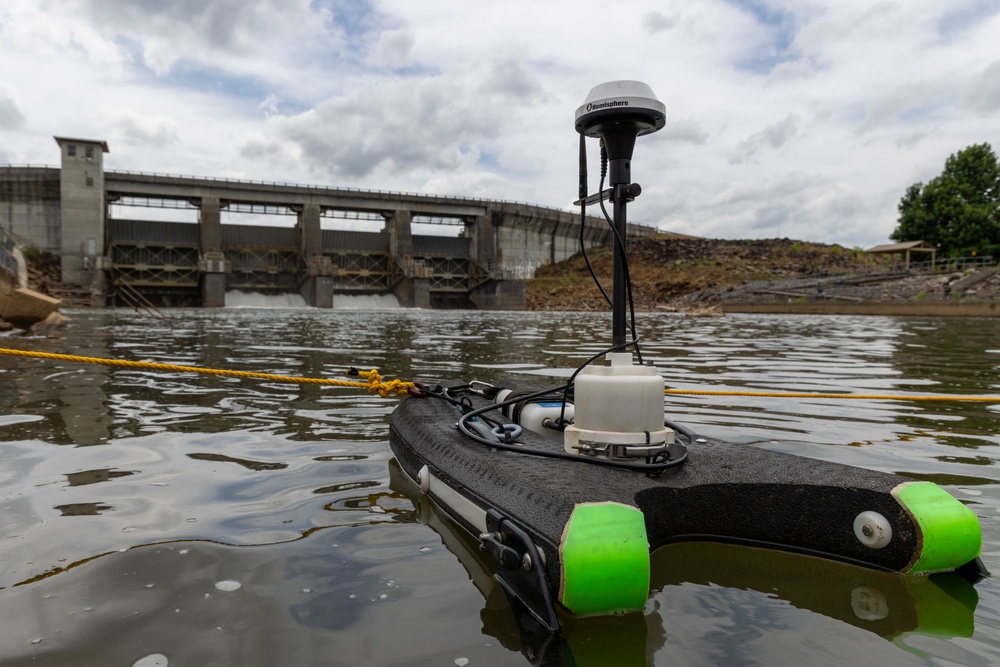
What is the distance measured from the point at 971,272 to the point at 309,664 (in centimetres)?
3681

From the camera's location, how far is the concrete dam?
3275cm

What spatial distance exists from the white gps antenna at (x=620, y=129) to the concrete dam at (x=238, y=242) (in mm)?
31928

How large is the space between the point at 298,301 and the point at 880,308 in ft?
89.7

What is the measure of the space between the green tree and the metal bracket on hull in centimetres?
4729

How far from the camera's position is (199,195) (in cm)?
3488

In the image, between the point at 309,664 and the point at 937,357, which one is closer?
the point at 309,664

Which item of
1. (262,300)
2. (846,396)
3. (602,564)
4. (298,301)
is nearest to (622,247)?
(602,564)

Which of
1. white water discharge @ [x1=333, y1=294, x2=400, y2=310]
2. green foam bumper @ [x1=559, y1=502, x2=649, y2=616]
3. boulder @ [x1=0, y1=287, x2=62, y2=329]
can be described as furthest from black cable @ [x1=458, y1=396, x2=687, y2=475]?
white water discharge @ [x1=333, y1=294, x2=400, y2=310]

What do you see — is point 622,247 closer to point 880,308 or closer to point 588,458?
point 588,458

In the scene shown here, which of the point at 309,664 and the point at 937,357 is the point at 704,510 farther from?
the point at 937,357

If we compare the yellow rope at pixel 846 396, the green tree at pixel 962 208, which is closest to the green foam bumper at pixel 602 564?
the yellow rope at pixel 846 396

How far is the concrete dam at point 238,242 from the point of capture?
32750 millimetres

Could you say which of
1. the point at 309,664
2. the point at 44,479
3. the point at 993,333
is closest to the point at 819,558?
the point at 309,664

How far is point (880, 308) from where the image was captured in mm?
25891
